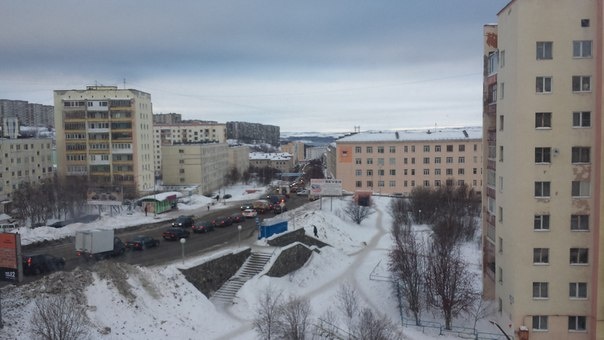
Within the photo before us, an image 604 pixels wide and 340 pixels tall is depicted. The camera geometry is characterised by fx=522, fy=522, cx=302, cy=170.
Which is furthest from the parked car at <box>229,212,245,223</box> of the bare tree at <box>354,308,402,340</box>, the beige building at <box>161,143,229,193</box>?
the beige building at <box>161,143,229,193</box>

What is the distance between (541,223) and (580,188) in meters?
2.10

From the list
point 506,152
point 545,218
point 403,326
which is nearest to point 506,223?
point 545,218

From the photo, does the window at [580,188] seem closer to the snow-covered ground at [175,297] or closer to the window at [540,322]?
the window at [540,322]

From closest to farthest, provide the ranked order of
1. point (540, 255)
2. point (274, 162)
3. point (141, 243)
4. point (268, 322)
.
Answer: point (268, 322) → point (540, 255) → point (141, 243) → point (274, 162)

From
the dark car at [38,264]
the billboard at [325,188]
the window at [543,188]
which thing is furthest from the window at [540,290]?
the billboard at [325,188]

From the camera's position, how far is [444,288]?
23906mm

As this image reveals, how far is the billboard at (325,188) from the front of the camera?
51.0 metres

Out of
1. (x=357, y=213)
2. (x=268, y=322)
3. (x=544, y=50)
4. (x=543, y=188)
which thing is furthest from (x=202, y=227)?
(x=544, y=50)

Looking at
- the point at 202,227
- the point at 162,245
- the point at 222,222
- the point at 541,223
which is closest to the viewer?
the point at 541,223

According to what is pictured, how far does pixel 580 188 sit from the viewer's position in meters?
21.5

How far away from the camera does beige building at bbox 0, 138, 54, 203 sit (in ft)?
225

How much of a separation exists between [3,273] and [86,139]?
5436 cm

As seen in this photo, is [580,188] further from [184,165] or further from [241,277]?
[184,165]

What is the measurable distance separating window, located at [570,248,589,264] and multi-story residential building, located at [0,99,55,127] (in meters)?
174
